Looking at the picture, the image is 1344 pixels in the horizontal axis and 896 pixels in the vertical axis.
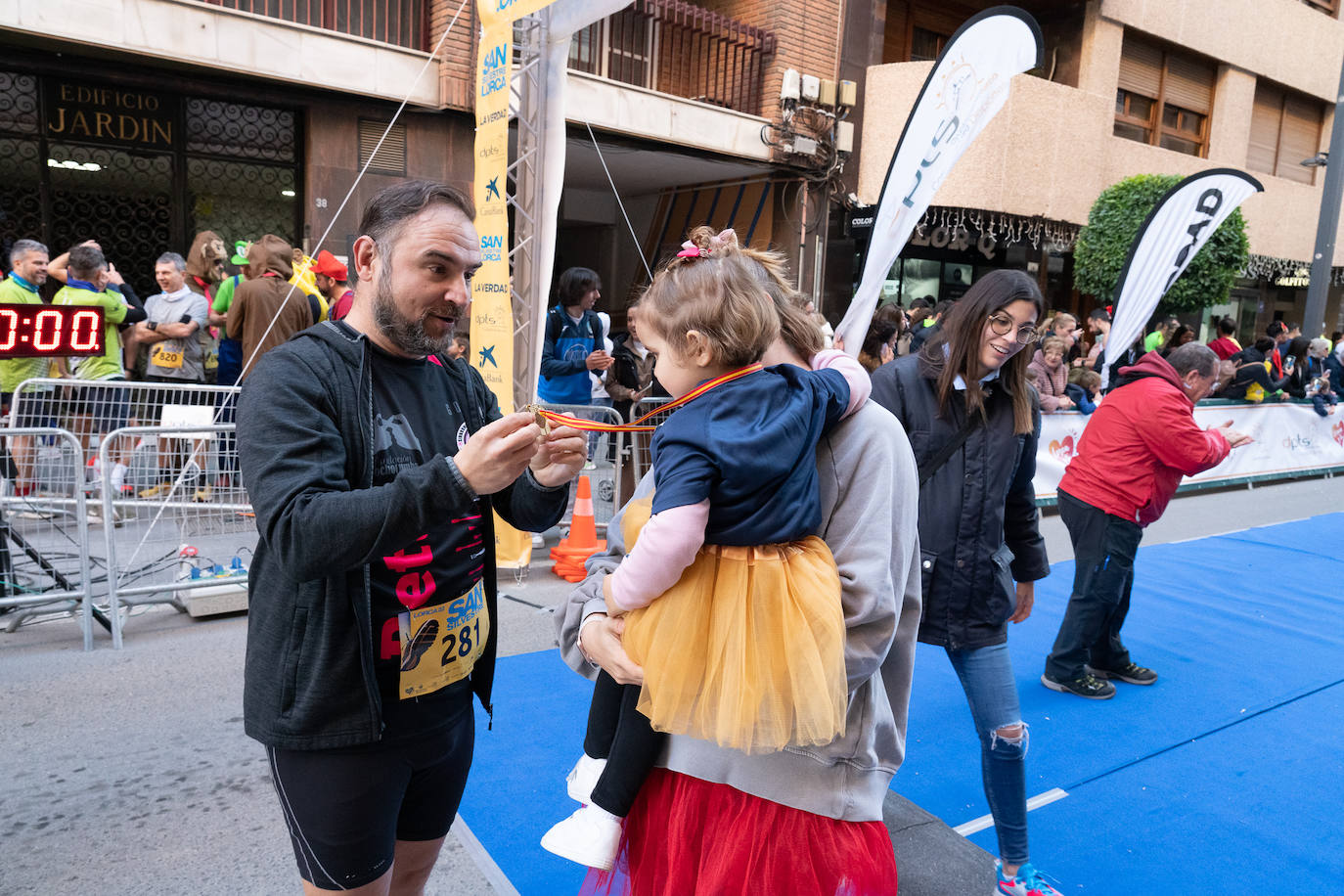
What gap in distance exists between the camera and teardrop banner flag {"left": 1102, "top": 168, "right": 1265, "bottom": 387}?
8078 millimetres

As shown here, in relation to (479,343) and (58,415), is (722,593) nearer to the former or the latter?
(479,343)

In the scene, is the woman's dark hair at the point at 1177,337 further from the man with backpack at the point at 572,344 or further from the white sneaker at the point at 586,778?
the white sneaker at the point at 586,778

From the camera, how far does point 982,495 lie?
2900mm

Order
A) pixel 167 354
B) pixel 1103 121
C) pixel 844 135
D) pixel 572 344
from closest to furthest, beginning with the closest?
pixel 572 344 → pixel 167 354 → pixel 844 135 → pixel 1103 121

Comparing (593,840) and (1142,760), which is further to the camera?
(1142,760)

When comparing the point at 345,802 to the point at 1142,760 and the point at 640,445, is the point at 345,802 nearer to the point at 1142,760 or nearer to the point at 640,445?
the point at 1142,760

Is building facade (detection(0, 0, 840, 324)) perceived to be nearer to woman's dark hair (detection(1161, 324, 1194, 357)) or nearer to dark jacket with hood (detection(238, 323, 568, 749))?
dark jacket with hood (detection(238, 323, 568, 749))

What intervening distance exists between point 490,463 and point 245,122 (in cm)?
992

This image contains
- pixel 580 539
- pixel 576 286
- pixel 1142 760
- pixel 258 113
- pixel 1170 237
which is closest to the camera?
pixel 1142 760

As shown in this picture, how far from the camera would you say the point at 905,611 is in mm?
1850

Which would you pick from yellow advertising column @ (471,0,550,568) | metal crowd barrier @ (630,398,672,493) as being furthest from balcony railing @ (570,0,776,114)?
metal crowd barrier @ (630,398,672,493)

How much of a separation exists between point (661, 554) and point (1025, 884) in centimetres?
207

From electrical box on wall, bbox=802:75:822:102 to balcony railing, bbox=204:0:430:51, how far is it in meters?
5.73

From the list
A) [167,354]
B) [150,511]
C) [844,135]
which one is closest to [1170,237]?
[844,135]
